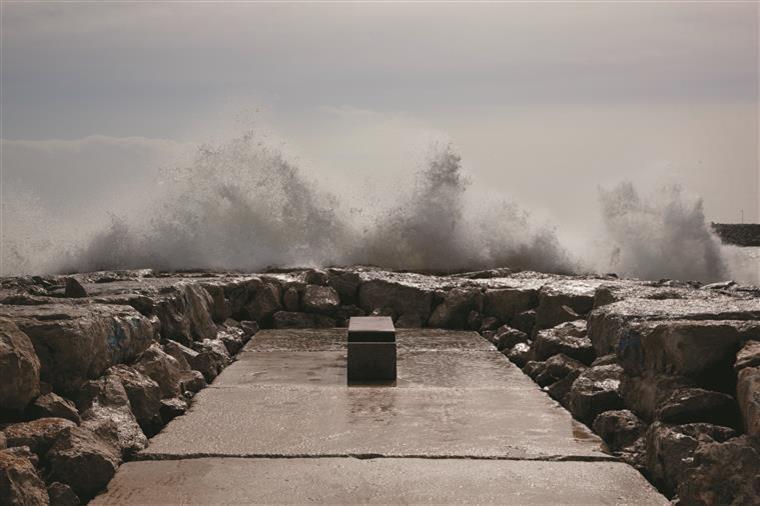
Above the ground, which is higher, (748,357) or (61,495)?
Answer: (748,357)

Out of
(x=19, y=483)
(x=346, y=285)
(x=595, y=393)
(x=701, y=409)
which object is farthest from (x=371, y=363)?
(x=346, y=285)

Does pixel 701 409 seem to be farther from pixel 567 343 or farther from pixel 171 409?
pixel 171 409

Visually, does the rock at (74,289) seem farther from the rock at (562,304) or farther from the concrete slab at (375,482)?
the rock at (562,304)

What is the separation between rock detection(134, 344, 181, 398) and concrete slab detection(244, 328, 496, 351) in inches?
98.0

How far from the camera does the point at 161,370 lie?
21.0 ft

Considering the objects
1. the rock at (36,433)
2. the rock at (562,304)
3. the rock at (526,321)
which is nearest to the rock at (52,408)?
the rock at (36,433)

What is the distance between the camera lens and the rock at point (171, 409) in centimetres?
596

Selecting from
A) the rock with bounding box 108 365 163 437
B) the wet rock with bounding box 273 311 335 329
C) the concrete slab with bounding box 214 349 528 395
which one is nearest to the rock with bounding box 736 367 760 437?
the concrete slab with bounding box 214 349 528 395

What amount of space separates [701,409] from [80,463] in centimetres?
314

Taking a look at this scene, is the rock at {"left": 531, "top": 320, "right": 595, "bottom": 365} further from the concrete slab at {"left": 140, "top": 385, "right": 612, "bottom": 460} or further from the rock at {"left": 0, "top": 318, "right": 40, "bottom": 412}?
the rock at {"left": 0, "top": 318, "right": 40, "bottom": 412}

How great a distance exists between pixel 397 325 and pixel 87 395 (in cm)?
581

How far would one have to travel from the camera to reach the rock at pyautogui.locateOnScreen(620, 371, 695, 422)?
525cm

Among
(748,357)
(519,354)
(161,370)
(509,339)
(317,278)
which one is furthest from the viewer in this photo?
(317,278)

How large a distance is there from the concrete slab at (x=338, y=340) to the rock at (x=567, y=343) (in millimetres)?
1064
